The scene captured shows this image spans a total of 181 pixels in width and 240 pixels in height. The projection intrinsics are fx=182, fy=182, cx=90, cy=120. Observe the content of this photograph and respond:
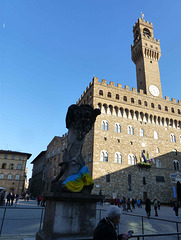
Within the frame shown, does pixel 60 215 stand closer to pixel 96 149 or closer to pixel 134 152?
pixel 96 149

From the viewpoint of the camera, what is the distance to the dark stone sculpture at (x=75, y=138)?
4965mm

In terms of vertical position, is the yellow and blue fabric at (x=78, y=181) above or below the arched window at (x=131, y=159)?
below

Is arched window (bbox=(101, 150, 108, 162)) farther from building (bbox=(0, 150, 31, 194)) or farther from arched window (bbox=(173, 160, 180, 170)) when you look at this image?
building (bbox=(0, 150, 31, 194))

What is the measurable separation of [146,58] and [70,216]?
1402 inches

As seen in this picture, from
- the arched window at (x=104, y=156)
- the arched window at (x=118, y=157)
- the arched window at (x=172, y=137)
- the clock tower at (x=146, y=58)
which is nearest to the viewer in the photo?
the arched window at (x=104, y=156)

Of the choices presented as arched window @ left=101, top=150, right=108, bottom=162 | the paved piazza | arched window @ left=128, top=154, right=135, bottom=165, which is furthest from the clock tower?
the paved piazza

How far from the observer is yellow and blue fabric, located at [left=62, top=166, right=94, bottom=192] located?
441cm

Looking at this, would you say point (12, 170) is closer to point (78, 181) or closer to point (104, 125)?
point (104, 125)

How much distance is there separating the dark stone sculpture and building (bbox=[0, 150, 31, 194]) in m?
43.3

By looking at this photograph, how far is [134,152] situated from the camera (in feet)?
90.8

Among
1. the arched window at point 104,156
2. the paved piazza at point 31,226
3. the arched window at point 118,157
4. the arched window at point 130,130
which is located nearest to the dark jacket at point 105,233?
the paved piazza at point 31,226

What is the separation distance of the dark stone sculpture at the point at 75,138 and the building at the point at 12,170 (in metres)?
43.3

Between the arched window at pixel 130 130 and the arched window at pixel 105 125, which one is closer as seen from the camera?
the arched window at pixel 105 125

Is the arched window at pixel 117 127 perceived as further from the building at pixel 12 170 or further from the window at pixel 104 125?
the building at pixel 12 170
